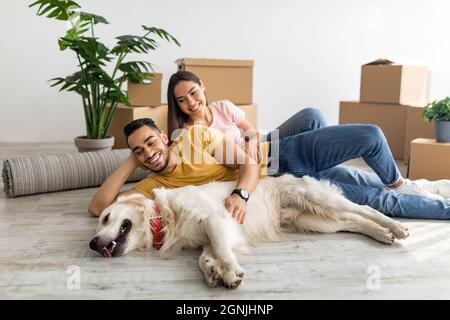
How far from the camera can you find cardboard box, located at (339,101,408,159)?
3947 millimetres

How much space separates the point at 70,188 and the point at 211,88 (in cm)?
141

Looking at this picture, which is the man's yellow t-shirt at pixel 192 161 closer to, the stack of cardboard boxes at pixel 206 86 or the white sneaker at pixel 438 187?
the white sneaker at pixel 438 187

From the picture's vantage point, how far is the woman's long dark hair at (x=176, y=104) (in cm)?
231

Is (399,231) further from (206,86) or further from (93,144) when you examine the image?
(93,144)

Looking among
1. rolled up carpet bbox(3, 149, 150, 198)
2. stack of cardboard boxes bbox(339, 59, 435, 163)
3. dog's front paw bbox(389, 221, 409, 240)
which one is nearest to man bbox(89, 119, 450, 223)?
dog's front paw bbox(389, 221, 409, 240)

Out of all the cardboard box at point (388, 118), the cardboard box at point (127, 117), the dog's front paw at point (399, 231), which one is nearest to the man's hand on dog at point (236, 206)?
the dog's front paw at point (399, 231)

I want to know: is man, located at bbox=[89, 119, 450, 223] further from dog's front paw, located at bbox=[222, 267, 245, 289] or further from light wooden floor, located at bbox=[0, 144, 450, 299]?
dog's front paw, located at bbox=[222, 267, 245, 289]

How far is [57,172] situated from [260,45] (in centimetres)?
301

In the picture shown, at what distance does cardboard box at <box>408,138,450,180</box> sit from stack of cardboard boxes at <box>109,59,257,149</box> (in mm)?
1433

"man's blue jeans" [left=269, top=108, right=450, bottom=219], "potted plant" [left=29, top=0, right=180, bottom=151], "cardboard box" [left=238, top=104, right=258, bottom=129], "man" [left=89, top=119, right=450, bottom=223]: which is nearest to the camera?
"man" [left=89, top=119, right=450, bottom=223]

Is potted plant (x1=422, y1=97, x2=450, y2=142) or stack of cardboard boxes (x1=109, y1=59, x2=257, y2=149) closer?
potted plant (x1=422, y1=97, x2=450, y2=142)

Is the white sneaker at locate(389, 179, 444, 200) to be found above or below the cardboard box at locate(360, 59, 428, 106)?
below

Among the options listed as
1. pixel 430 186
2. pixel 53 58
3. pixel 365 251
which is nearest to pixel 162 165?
pixel 365 251

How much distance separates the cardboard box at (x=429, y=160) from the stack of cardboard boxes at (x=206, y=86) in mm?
1433
